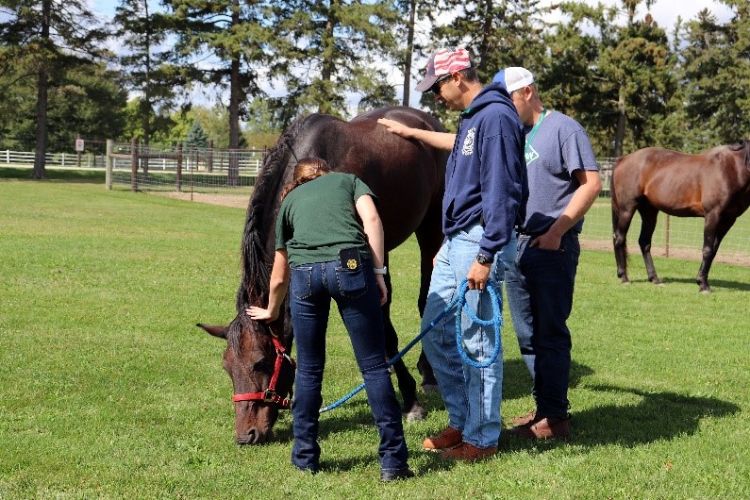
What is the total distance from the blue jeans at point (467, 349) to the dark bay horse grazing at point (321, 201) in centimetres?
85

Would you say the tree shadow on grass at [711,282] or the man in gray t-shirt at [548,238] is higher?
the man in gray t-shirt at [548,238]

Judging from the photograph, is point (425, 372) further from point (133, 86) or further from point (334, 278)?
point (133, 86)

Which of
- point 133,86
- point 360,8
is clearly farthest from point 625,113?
point 133,86

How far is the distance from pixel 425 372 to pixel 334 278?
2.53 meters

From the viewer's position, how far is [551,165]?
15.5 ft

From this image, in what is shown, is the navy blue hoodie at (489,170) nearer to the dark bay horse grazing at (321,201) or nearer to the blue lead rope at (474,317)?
the blue lead rope at (474,317)

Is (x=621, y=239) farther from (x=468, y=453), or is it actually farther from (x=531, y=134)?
(x=468, y=453)

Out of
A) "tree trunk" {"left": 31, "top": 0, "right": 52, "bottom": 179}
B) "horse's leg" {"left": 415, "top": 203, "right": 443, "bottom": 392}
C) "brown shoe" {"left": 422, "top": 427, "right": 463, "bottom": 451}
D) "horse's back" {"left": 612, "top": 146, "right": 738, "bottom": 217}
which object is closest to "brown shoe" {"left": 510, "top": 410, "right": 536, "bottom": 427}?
"brown shoe" {"left": 422, "top": 427, "right": 463, "bottom": 451}

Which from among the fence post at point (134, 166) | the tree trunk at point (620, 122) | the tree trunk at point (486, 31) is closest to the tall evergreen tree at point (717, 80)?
the tree trunk at point (620, 122)

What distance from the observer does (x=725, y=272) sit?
14211 mm

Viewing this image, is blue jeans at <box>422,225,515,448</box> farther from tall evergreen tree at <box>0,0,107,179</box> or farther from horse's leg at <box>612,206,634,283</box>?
tall evergreen tree at <box>0,0,107,179</box>

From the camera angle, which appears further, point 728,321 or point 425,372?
point 728,321

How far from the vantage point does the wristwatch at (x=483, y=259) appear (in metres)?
3.99

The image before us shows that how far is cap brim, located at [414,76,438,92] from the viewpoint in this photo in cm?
420
